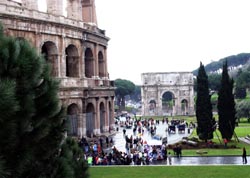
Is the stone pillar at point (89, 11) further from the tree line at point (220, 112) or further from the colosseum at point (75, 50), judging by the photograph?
the tree line at point (220, 112)

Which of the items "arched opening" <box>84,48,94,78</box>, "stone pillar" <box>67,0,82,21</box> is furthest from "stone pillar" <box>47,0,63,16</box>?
"arched opening" <box>84,48,94,78</box>

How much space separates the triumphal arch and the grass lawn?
202ft

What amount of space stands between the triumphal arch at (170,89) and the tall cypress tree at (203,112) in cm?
4705

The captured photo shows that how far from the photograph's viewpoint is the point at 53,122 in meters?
7.47

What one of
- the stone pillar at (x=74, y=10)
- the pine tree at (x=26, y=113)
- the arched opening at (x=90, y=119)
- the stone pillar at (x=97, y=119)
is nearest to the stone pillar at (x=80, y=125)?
the arched opening at (x=90, y=119)

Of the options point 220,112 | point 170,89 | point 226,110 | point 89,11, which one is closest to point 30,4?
point 89,11

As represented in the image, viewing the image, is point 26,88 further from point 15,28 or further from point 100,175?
point 15,28

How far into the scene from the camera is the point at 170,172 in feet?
74.8

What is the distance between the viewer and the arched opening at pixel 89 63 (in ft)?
130

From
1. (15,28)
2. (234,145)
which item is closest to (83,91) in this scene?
(15,28)

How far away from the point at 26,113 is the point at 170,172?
56.6 feet

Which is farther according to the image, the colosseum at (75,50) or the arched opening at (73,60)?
the arched opening at (73,60)

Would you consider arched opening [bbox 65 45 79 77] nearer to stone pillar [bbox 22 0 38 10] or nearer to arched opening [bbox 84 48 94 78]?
arched opening [bbox 84 48 94 78]

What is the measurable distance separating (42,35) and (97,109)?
10121 mm
